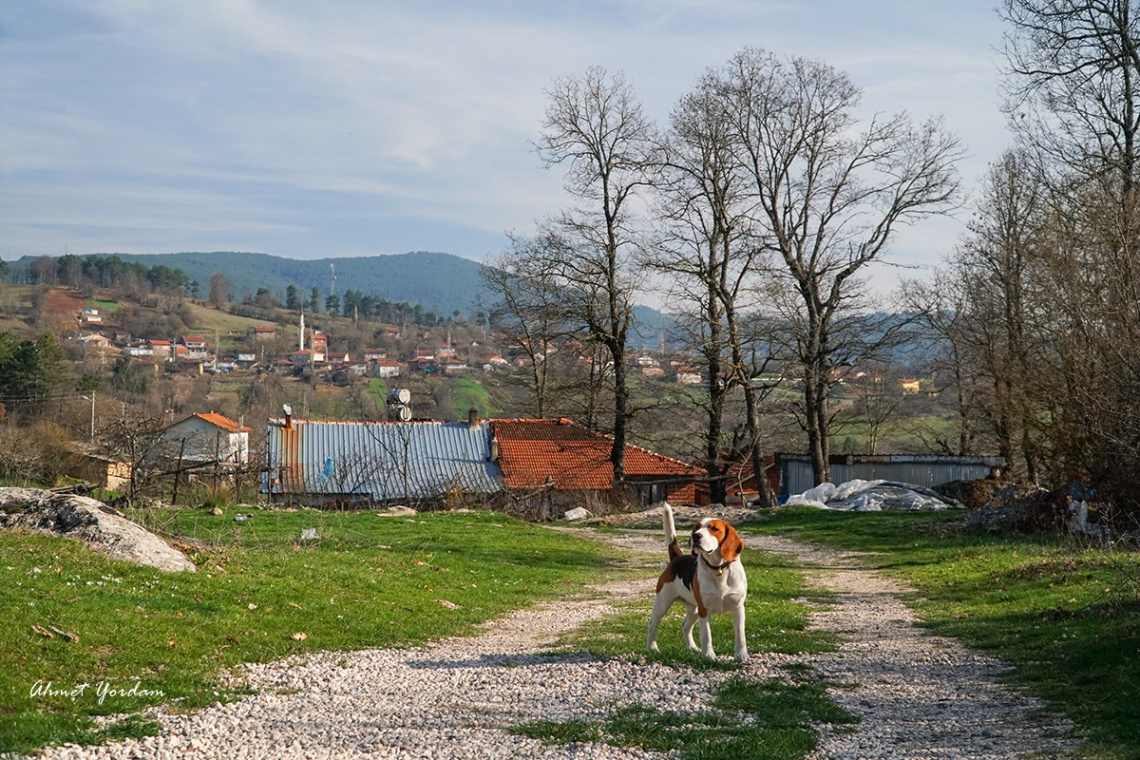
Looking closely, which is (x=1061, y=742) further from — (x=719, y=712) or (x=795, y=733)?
(x=719, y=712)

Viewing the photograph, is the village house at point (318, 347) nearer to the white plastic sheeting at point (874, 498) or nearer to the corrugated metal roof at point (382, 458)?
the corrugated metal roof at point (382, 458)

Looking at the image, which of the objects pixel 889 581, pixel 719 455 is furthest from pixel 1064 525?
pixel 719 455

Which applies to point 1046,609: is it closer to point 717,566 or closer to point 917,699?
point 917,699

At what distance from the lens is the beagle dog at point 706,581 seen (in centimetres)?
1008

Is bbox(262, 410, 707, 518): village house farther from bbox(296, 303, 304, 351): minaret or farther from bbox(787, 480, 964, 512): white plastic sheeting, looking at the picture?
bbox(296, 303, 304, 351): minaret

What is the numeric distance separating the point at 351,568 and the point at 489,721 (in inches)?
359

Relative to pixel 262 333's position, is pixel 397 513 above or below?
below

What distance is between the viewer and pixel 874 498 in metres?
36.5

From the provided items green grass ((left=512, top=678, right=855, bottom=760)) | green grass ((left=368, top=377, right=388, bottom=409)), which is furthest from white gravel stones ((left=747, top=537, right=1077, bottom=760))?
green grass ((left=368, top=377, right=388, bottom=409))

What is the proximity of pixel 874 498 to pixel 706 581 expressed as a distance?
27.8 m

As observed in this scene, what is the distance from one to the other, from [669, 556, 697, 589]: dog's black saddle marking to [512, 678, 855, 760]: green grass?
1.57 meters

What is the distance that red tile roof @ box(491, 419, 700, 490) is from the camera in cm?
4503

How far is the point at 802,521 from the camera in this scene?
33219mm

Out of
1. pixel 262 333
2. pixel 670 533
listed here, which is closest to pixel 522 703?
pixel 670 533
